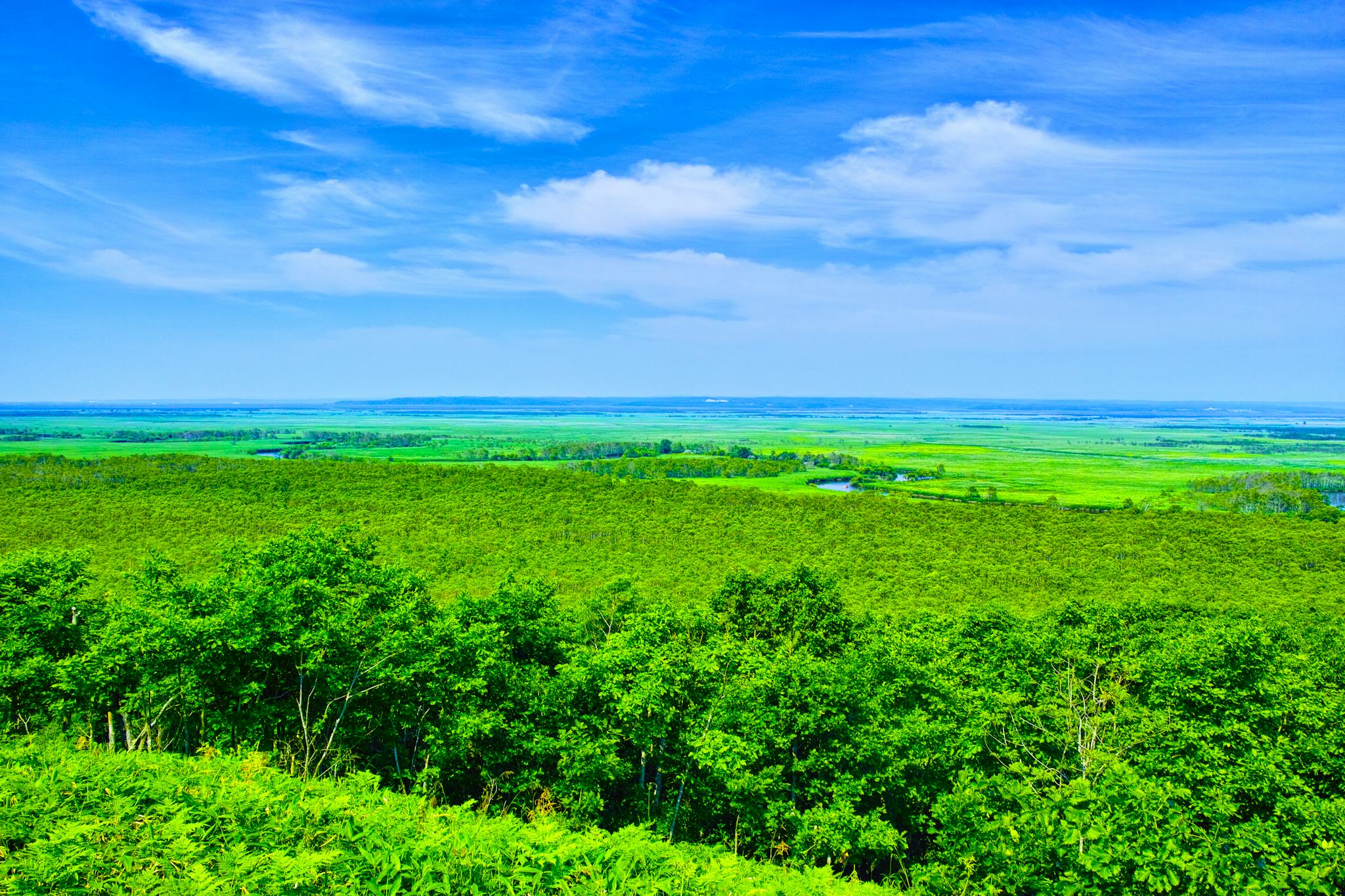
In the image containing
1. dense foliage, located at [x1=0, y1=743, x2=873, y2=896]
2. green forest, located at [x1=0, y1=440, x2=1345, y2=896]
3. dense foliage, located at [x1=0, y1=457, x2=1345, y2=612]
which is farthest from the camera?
dense foliage, located at [x1=0, y1=457, x2=1345, y2=612]

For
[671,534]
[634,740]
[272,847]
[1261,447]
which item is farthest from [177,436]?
[1261,447]

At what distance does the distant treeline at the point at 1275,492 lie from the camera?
281ft

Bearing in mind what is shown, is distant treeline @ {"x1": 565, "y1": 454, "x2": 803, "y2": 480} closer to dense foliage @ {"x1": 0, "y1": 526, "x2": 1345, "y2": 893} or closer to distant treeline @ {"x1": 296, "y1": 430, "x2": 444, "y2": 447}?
distant treeline @ {"x1": 296, "y1": 430, "x2": 444, "y2": 447}

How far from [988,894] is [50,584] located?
25027mm

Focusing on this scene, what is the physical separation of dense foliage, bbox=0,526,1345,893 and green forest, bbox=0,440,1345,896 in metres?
0.10

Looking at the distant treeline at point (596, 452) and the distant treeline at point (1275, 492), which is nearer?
the distant treeline at point (1275, 492)

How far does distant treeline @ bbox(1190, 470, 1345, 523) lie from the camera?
3366 inches

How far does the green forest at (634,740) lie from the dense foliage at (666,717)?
0.34ft

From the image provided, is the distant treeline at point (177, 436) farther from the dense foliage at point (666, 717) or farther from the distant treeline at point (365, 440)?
the dense foliage at point (666, 717)

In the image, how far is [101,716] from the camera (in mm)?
18531

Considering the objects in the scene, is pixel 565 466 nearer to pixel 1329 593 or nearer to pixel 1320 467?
pixel 1329 593

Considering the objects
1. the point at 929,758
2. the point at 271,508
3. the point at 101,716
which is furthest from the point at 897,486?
the point at 101,716

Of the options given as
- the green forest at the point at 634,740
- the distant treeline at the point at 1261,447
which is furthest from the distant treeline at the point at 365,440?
the distant treeline at the point at 1261,447

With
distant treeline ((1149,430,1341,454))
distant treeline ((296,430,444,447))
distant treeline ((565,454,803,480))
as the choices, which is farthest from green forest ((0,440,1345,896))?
distant treeline ((1149,430,1341,454))
